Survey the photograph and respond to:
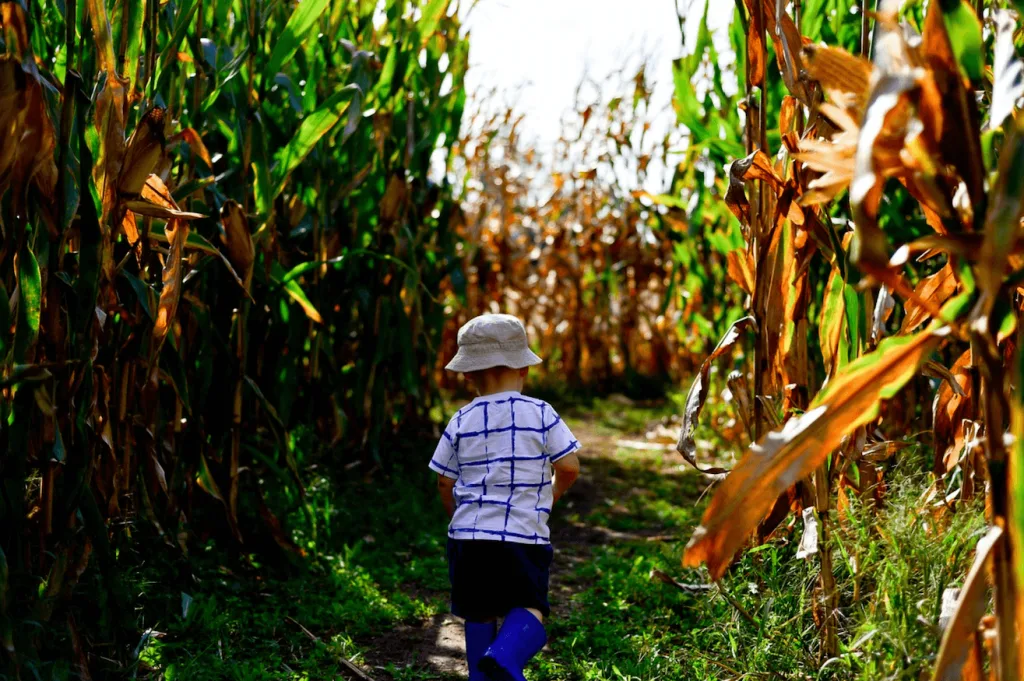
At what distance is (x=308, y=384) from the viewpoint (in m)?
3.49

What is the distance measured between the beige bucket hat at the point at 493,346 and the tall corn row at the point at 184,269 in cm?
53

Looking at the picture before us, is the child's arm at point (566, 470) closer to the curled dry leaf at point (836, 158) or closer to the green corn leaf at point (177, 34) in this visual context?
the curled dry leaf at point (836, 158)

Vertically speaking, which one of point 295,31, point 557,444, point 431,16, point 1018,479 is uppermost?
point 431,16

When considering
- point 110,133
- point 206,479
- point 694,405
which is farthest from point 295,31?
point 694,405

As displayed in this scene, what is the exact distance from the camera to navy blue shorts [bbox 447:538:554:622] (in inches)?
80.7

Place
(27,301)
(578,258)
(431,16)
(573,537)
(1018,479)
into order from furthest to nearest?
(578,258) < (573,537) < (431,16) < (27,301) < (1018,479)

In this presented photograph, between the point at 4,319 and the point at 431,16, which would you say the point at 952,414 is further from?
the point at 431,16

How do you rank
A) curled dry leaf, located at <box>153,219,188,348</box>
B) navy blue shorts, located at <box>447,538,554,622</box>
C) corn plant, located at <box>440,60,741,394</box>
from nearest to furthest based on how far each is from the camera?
1. curled dry leaf, located at <box>153,219,188,348</box>
2. navy blue shorts, located at <box>447,538,554,622</box>
3. corn plant, located at <box>440,60,741,394</box>

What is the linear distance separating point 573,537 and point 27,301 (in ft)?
7.63

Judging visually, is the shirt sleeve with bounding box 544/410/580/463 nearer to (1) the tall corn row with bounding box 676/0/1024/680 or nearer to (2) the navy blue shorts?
(2) the navy blue shorts

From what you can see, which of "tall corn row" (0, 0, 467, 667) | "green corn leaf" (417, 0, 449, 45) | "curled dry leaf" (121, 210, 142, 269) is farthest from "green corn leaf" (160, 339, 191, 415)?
"green corn leaf" (417, 0, 449, 45)

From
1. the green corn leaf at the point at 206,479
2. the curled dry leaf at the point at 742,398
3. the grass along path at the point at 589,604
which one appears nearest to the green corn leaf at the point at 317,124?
the green corn leaf at the point at 206,479

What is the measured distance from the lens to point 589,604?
9.18 feet

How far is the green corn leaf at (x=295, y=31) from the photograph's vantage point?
8.00ft
